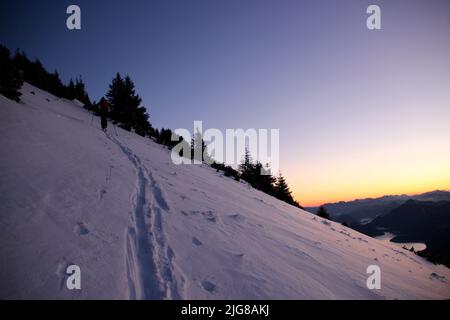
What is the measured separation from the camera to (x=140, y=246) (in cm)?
384

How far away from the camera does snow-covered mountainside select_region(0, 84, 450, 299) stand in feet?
9.82

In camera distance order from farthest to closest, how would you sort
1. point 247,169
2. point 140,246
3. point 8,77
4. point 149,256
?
point 247,169 → point 8,77 → point 140,246 → point 149,256

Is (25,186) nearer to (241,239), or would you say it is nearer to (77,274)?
(77,274)

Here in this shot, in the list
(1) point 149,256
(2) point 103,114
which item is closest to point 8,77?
(2) point 103,114

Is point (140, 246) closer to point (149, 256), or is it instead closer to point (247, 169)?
point (149, 256)

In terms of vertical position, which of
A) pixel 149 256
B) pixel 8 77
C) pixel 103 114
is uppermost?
pixel 8 77

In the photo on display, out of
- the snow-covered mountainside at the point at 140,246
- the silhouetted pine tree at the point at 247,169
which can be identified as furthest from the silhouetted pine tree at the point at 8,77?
the silhouetted pine tree at the point at 247,169

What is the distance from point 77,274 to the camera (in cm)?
293

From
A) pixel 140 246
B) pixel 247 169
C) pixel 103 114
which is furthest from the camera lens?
pixel 247 169

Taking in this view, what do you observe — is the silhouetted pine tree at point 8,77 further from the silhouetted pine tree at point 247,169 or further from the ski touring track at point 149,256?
the silhouetted pine tree at point 247,169

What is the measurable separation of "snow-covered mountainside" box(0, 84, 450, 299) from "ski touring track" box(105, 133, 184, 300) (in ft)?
0.05

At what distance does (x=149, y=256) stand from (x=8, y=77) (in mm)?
11960

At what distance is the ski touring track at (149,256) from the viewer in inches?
117
